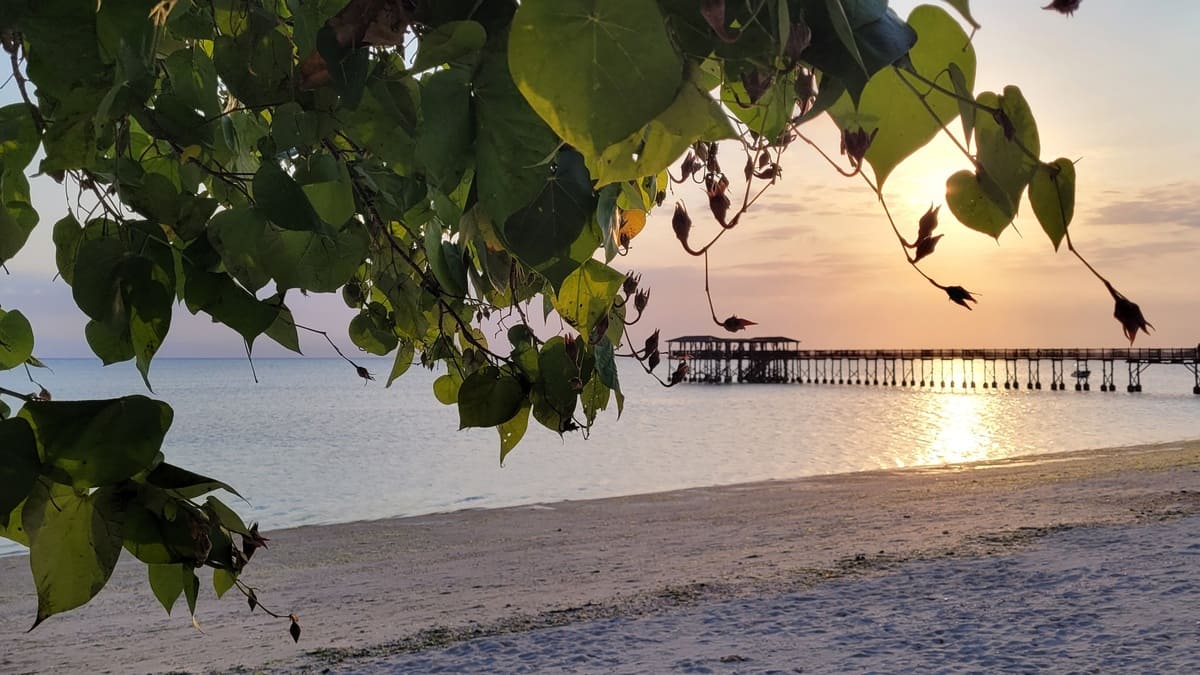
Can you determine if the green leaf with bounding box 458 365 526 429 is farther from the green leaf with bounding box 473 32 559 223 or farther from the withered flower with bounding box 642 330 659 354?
the green leaf with bounding box 473 32 559 223

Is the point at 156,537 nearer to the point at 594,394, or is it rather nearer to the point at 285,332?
the point at 285,332

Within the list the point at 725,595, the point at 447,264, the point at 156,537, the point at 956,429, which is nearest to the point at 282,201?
the point at 156,537

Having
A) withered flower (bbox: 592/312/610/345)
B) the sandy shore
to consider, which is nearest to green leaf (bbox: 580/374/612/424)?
withered flower (bbox: 592/312/610/345)

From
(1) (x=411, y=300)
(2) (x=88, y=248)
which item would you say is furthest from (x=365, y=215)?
(2) (x=88, y=248)

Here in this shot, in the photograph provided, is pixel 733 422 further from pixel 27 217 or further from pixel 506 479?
pixel 27 217

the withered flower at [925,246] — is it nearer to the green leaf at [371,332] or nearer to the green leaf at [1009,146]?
the green leaf at [1009,146]

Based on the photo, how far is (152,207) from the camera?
A: 721mm

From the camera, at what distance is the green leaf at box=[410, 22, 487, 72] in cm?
41

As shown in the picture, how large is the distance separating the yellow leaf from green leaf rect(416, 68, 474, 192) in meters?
0.38

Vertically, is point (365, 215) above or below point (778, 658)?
above

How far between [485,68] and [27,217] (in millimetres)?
578

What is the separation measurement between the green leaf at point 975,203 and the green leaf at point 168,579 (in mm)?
654

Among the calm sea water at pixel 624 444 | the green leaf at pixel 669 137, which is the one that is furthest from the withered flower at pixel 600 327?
the calm sea water at pixel 624 444

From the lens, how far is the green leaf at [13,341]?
0.94m
